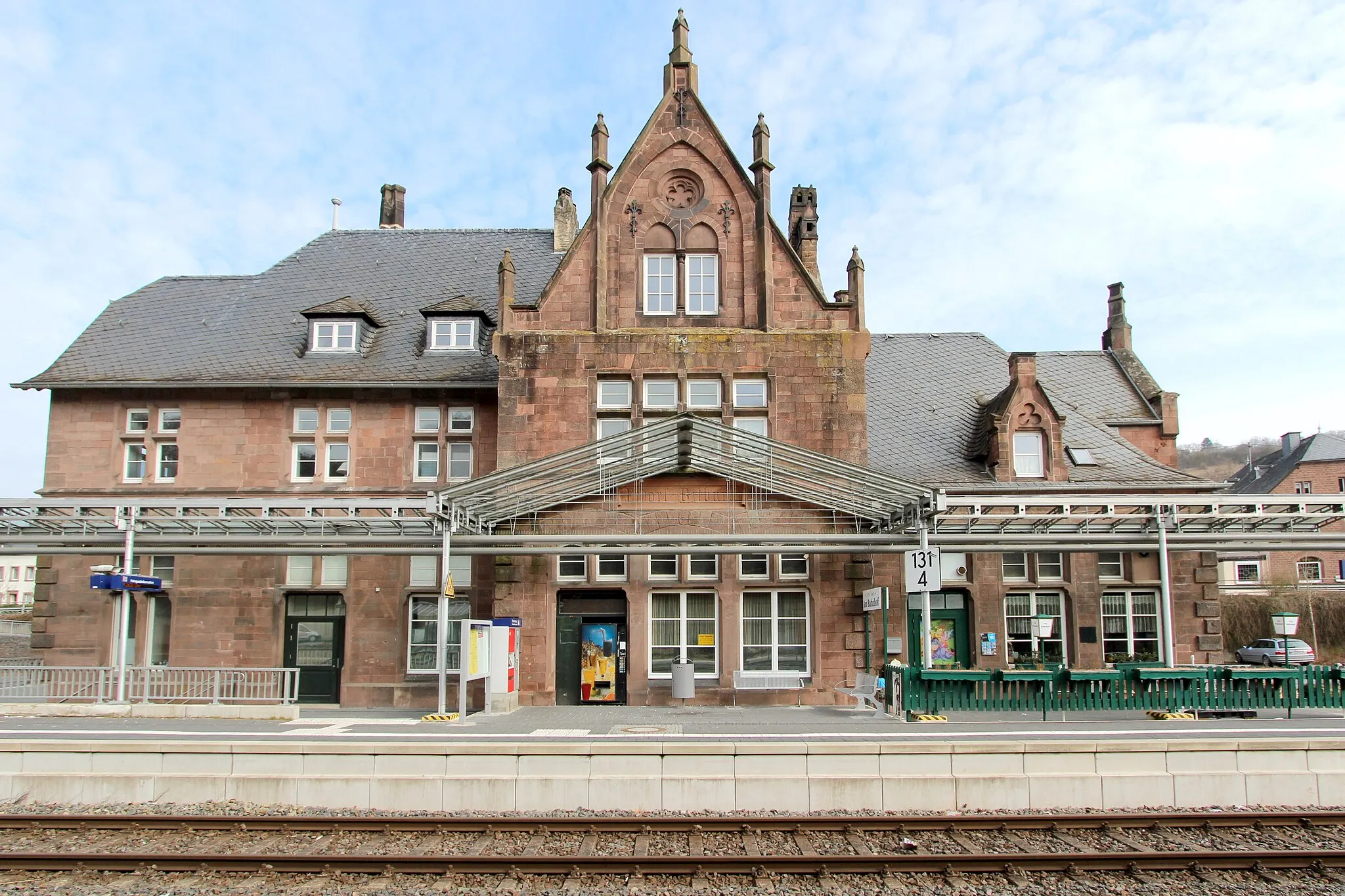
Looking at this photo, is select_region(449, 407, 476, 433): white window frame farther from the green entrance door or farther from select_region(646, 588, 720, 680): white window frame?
the green entrance door

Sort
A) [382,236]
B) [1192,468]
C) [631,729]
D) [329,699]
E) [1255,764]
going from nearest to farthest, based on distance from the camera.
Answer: [1255,764]
[631,729]
[329,699]
[382,236]
[1192,468]

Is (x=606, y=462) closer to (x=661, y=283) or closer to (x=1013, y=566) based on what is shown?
(x=661, y=283)

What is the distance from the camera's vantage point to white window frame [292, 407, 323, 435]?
2544 centimetres

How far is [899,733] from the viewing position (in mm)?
14820

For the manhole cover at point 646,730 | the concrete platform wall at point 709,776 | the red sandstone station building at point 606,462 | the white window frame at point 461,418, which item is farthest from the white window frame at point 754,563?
the concrete platform wall at point 709,776

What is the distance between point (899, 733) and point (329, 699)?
1554 cm

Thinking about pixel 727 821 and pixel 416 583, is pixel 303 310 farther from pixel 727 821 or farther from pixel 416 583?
pixel 727 821

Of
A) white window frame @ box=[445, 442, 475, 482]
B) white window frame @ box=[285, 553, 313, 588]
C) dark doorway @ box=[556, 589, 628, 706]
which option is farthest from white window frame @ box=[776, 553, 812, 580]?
white window frame @ box=[285, 553, 313, 588]

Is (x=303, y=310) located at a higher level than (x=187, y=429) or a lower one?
higher

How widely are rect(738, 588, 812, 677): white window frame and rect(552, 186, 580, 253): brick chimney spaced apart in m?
13.4

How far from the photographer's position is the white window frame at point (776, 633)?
72.7ft

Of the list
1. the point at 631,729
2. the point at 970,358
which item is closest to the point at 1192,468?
the point at 970,358

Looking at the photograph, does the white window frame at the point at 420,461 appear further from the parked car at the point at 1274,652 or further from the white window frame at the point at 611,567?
the parked car at the point at 1274,652

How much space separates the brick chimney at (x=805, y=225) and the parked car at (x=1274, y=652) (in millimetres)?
23916
